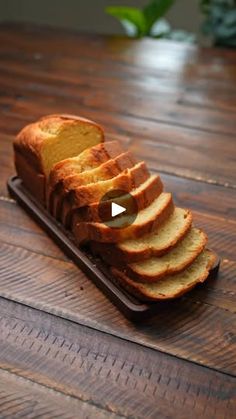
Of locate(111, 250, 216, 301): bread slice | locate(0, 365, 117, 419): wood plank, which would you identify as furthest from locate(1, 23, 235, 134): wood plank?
Result: locate(0, 365, 117, 419): wood plank

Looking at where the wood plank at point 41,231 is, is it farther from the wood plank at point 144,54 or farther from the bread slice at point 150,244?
the wood plank at point 144,54

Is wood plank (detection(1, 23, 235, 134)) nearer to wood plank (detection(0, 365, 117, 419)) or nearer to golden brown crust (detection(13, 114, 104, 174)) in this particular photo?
golden brown crust (detection(13, 114, 104, 174))

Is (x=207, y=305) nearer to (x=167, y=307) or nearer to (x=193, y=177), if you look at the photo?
(x=167, y=307)

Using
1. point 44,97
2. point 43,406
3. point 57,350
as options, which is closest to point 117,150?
point 57,350

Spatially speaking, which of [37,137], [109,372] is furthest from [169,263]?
[37,137]

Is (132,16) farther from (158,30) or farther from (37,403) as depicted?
(37,403)
